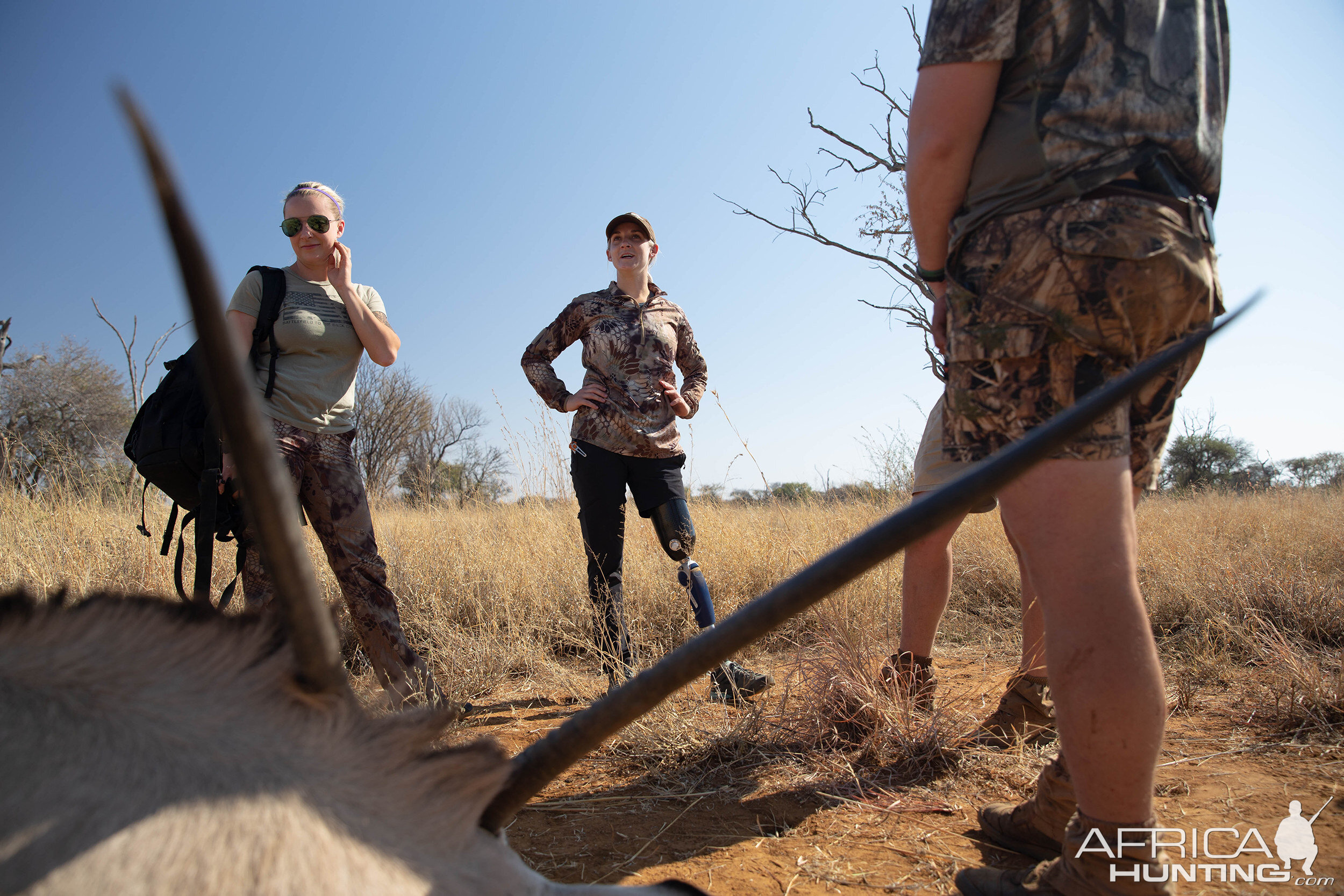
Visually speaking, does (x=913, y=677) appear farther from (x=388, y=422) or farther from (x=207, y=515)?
(x=388, y=422)

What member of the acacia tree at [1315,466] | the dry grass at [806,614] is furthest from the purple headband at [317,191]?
the acacia tree at [1315,466]

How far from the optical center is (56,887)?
0.69m

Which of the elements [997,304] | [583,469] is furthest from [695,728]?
[997,304]

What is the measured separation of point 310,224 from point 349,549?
1.39 metres

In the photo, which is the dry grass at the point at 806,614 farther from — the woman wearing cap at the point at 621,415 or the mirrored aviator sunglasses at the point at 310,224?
the mirrored aviator sunglasses at the point at 310,224

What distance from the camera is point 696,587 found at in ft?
11.6

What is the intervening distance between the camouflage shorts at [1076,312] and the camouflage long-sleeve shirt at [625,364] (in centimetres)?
233

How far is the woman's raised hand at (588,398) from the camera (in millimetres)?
3756

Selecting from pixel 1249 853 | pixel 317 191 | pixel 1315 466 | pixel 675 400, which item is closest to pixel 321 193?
pixel 317 191

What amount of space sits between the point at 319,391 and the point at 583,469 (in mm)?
1317

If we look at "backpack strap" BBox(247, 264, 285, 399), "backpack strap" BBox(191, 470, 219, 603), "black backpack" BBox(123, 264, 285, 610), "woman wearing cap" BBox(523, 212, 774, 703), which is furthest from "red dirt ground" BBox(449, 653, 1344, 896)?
"backpack strap" BBox(247, 264, 285, 399)

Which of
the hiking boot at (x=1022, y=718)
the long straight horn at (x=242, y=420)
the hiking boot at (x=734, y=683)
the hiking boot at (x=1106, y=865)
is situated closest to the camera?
the long straight horn at (x=242, y=420)

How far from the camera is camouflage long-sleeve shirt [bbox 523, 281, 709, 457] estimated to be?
371 centimetres

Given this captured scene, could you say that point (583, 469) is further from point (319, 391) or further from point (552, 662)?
point (319, 391)
